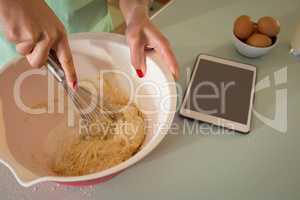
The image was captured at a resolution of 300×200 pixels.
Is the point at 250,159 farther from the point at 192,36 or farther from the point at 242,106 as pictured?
the point at 192,36

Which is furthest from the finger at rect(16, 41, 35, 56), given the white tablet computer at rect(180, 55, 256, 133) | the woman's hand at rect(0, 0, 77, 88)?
the white tablet computer at rect(180, 55, 256, 133)

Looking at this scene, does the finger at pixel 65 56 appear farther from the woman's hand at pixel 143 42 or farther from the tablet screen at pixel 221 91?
the tablet screen at pixel 221 91

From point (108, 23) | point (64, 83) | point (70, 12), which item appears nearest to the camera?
point (64, 83)

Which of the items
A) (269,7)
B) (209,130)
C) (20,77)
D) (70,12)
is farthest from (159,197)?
(269,7)

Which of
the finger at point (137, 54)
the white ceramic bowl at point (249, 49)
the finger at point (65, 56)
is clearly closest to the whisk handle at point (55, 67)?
the finger at point (65, 56)

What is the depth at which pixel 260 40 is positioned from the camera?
0.75 meters

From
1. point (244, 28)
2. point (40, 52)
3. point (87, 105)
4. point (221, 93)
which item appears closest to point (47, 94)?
point (87, 105)

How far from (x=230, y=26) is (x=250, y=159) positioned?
0.40 m

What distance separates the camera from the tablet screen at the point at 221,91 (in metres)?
0.67

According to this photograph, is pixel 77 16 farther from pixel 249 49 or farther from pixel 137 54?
pixel 249 49

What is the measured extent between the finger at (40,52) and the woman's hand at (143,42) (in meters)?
0.17

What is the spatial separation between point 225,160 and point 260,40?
0.31 metres

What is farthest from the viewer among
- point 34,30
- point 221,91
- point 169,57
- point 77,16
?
point 77,16

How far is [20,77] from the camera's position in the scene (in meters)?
0.61
